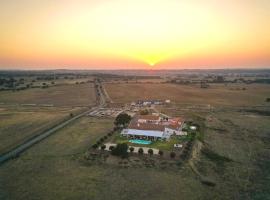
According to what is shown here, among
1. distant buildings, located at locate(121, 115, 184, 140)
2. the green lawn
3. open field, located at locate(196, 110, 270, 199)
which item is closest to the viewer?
open field, located at locate(196, 110, 270, 199)

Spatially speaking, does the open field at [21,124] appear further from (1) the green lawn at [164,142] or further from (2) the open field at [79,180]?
(1) the green lawn at [164,142]

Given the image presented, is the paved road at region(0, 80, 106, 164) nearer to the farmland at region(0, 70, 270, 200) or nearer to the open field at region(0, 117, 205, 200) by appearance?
the farmland at region(0, 70, 270, 200)

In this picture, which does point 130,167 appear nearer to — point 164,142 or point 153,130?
point 164,142

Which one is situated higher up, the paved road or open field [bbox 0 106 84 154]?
open field [bbox 0 106 84 154]

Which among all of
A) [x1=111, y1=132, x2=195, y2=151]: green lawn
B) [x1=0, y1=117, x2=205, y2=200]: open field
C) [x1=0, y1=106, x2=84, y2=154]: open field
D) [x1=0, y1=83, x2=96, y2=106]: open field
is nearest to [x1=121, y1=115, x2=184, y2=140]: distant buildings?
[x1=111, y1=132, x2=195, y2=151]: green lawn

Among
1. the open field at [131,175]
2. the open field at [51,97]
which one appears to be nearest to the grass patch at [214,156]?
the open field at [131,175]
